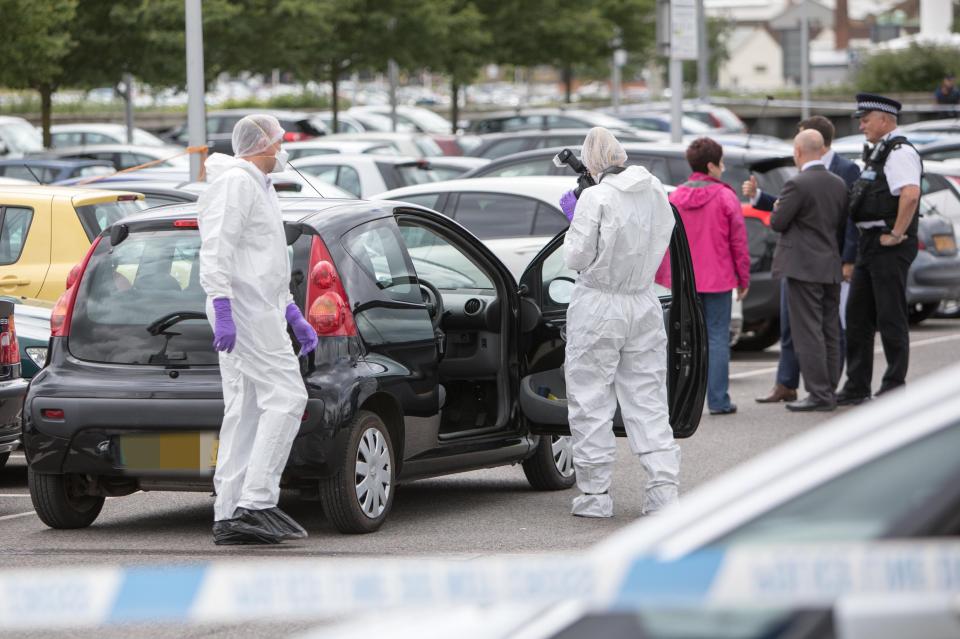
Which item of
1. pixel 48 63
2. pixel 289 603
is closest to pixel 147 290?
pixel 289 603

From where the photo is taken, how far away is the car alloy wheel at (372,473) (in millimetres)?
7172

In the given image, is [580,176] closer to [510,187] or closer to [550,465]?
[550,465]

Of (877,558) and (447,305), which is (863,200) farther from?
(877,558)

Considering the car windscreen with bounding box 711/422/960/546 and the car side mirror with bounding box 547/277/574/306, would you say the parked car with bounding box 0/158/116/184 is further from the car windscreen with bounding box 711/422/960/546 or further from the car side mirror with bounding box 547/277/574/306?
the car windscreen with bounding box 711/422/960/546

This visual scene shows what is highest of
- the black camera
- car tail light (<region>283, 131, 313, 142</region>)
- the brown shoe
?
car tail light (<region>283, 131, 313, 142</region>)

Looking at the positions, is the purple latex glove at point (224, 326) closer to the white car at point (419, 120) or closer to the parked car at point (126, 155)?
the parked car at point (126, 155)

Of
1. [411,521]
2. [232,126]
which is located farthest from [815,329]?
[232,126]

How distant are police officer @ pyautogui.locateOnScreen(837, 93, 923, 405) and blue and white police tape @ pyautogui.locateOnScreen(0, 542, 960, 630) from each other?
29.3 feet

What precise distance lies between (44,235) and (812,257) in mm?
4846

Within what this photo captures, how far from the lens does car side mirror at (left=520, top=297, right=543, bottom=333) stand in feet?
26.6

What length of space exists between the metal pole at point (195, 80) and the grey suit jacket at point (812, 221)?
556 centimetres

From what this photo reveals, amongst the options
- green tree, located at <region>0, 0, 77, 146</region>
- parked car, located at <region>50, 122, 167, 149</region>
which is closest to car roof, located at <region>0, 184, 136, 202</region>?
green tree, located at <region>0, 0, 77, 146</region>

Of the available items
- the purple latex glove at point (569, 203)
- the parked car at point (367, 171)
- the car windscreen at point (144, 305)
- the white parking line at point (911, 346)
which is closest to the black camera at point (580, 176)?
the purple latex glove at point (569, 203)

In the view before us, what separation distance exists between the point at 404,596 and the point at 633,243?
5.09m
